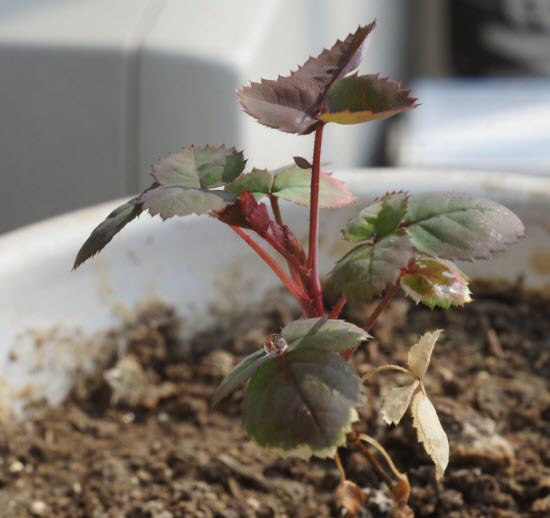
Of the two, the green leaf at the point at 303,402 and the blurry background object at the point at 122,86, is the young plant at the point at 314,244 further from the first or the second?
the blurry background object at the point at 122,86

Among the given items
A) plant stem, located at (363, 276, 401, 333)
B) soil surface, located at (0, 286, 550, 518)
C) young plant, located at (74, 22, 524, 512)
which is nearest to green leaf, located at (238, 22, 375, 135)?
young plant, located at (74, 22, 524, 512)

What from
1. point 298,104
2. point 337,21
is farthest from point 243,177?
point 337,21

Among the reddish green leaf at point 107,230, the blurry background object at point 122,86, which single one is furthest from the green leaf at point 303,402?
the blurry background object at point 122,86

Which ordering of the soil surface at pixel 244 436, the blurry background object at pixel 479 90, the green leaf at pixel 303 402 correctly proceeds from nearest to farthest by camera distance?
the green leaf at pixel 303 402, the soil surface at pixel 244 436, the blurry background object at pixel 479 90

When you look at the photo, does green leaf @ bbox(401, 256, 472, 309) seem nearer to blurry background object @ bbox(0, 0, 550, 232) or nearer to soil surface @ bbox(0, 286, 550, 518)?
soil surface @ bbox(0, 286, 550, 518)

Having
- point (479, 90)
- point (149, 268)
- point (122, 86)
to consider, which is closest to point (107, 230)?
point (149, 268)

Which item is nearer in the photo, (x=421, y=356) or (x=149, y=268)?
(x=421, y=356)

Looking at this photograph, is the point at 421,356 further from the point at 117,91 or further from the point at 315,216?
the point at 117,91
